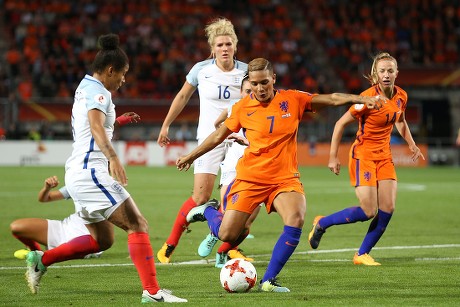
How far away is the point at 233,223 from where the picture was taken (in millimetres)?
7652

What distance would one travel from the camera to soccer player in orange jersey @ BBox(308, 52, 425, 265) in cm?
945

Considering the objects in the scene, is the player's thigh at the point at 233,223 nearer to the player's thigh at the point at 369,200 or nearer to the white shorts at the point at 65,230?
the white shorts at the point at 65,230

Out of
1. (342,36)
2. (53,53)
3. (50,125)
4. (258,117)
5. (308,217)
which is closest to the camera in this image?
(258,117)

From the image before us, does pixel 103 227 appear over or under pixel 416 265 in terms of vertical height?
over

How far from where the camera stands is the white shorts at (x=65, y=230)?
23.7ft

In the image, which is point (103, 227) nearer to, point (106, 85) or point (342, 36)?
point (106, 85)

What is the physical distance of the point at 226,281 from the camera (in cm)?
728

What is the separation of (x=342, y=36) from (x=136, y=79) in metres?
10.1

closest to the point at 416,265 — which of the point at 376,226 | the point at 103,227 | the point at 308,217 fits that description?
the point at 376,226

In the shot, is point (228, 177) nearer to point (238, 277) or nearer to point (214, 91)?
point (214, 91)

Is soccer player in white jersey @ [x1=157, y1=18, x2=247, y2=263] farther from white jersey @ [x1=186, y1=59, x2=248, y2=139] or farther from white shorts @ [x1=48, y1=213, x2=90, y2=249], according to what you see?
white shorts @ [x1=48, y1=213, x2=90, y2=249]

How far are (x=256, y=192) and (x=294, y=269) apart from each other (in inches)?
62.3

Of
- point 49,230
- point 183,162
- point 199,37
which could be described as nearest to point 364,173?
point 183,162

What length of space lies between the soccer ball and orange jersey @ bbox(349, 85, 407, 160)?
2.77m
